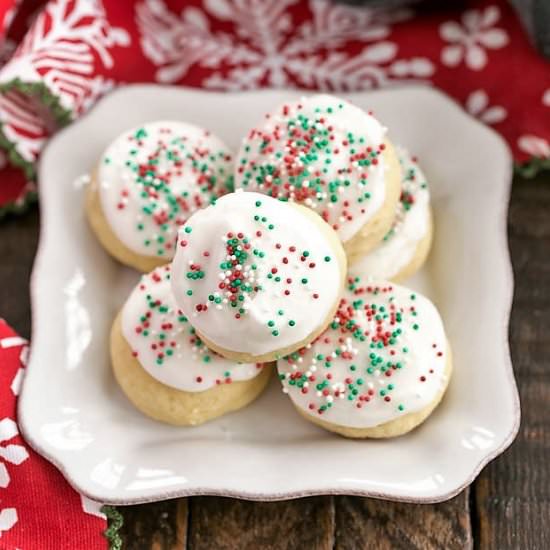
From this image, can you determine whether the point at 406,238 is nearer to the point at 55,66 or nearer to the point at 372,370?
the point at 372,370

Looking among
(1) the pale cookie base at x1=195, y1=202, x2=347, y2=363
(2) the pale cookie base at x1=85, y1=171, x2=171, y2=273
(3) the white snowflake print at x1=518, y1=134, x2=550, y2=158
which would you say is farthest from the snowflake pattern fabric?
(1) the pale cookie base at x1=195, y1=202, x2=347, y2=363

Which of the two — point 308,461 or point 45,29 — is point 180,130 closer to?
point 45,29

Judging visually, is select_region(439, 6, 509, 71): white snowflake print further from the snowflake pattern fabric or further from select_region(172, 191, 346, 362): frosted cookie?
select_region(172, 191, 346, 362): frosted cookie

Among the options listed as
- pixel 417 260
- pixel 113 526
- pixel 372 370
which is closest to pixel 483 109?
pixel 417 260

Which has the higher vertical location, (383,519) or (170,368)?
(170,368)

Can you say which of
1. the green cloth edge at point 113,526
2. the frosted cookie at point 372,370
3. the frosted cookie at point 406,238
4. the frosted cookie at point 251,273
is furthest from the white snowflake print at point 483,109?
the green cloth edge at point 113,526

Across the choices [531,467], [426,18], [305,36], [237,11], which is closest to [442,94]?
[426,18]

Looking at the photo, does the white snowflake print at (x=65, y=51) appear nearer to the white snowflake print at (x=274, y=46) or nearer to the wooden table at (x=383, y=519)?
the white snowflake print at (x=274, y=46)
